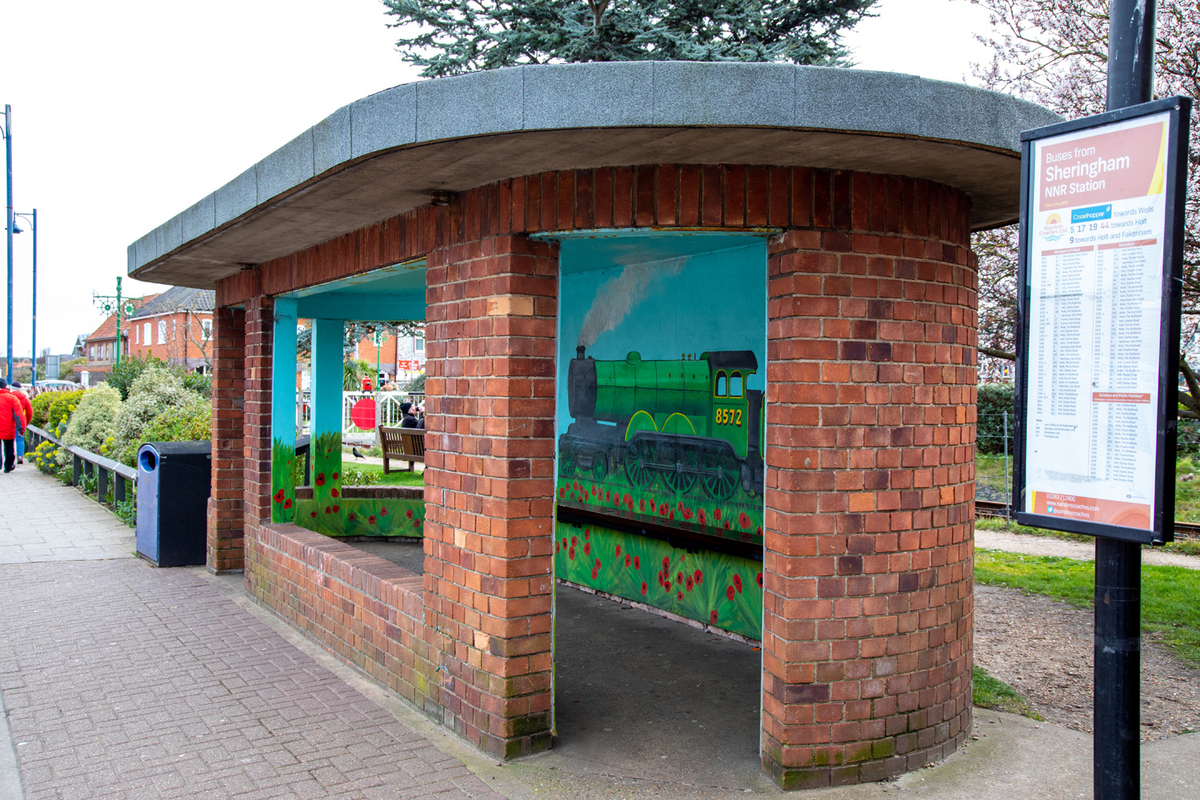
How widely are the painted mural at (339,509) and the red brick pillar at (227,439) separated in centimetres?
112

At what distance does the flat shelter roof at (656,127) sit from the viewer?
3129 millimetres

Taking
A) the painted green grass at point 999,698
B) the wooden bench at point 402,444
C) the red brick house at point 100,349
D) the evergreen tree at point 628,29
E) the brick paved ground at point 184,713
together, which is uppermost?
the evergreen tree at point 628,29

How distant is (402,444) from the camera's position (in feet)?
50.4

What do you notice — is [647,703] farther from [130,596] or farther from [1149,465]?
[130,596]

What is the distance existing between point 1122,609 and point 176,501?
798 centimetres

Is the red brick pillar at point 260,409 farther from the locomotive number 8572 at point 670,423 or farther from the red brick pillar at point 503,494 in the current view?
the red brick pillar at point 503,494

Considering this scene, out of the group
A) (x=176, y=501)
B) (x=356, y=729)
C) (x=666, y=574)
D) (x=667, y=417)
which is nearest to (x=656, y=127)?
(x=356, y=729)

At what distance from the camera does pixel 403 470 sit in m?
17.1

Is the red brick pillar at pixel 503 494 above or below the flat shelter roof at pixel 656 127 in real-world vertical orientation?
below

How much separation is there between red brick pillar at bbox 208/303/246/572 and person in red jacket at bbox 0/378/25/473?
9979 millimetres

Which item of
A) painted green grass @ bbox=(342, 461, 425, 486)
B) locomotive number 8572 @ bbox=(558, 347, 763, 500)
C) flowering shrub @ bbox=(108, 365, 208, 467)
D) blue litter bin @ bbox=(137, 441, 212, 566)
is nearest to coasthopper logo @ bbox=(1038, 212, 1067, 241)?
locomotive number 8572 @ bbox=(558, 347, 763, 500)

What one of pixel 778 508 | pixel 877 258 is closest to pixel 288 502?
pixel 778 508

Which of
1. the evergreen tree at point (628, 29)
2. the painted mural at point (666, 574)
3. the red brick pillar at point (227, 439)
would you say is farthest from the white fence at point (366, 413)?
the painted mural at point (666, 574)

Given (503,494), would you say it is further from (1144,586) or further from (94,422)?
(94,422)
